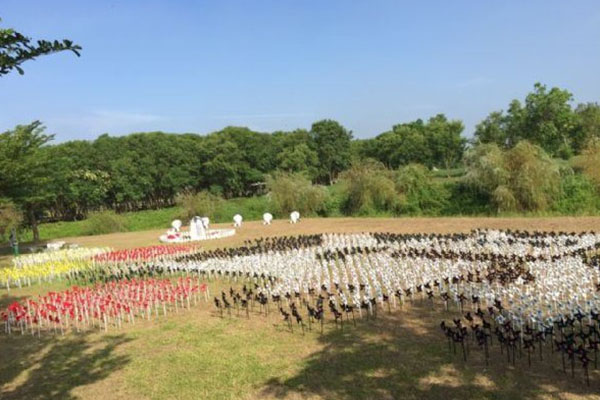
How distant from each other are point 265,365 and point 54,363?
17.7ft

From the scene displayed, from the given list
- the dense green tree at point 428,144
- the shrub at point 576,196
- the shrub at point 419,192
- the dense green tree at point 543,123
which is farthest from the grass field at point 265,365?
the dense green tree at point 428,144

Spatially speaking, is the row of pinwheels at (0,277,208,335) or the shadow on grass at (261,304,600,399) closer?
the shadow on grass at (261,304,600,399)

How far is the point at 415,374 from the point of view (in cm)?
870

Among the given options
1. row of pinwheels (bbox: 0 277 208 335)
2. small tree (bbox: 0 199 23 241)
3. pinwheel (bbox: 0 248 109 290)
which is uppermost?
small tree (bbox: 0 199 23 241)

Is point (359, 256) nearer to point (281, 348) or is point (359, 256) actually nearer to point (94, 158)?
point (281, 348)

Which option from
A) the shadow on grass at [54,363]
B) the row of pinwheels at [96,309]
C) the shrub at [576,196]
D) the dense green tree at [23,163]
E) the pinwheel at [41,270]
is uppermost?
the dense green tree at [23,163]

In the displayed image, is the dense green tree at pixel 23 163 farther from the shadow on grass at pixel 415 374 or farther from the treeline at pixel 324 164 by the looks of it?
the shadow on grass at pixel 415 374

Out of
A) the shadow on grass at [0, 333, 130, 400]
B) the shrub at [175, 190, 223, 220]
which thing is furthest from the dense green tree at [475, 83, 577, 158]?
the shadow on grass at [0, 333, 130, 400]

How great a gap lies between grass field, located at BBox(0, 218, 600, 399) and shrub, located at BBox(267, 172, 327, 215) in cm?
3168

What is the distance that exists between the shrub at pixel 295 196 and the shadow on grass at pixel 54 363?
33.1m

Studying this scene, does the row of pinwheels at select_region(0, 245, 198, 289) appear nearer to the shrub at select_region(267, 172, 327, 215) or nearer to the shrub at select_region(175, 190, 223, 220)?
the shrub at select_region(175, 190, 223, 220)

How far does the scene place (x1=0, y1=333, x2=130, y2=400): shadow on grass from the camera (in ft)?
31.4

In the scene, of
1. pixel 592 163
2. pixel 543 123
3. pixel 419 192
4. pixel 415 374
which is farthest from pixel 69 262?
pixel 543 123

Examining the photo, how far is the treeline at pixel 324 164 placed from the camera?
36031 mm
